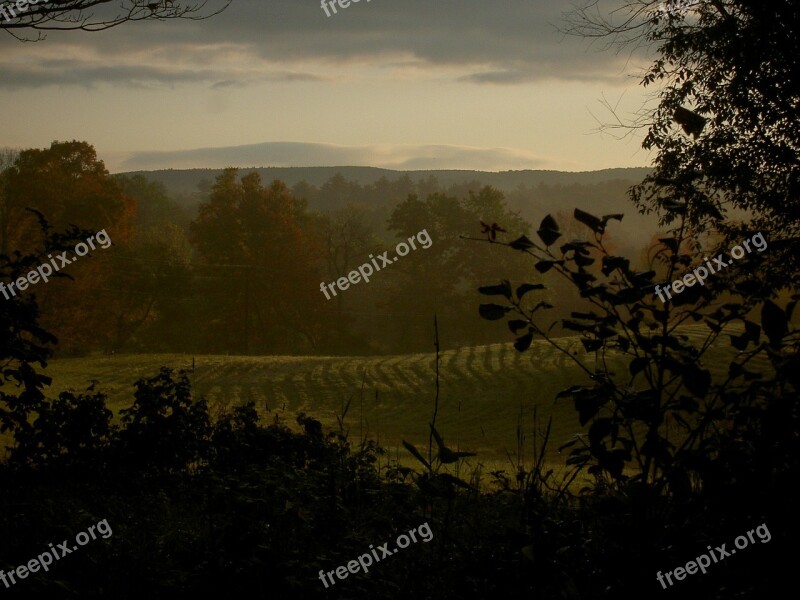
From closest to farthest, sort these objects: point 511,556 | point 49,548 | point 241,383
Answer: point 511,556 < point 49,548 < point 241,383

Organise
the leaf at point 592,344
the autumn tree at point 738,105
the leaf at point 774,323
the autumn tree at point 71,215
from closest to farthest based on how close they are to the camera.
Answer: the leaf at point 774,323 → the leaf at point 592,344 → the autumn tree at point 738,105 → the autumn tree at point 71,215

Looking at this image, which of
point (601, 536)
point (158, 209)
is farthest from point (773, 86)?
point (158, 209)

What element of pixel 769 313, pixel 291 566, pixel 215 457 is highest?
pixel 769 313

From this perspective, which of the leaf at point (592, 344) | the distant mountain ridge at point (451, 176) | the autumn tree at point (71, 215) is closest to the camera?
the leaf at point (592, 344)

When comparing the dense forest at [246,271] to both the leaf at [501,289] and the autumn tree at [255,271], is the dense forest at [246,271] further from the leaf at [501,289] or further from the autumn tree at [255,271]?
the leaf at [501,289]

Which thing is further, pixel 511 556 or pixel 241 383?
pixel 241 383

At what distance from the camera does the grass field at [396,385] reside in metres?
25.0

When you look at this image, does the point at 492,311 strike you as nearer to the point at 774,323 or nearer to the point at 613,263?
the point at 613,263

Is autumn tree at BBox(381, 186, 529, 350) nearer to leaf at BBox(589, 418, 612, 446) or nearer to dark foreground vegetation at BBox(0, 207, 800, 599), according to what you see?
dark foreground vegetation at BBox(0, 207, 800, 599)

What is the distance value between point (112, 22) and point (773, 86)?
1056cm

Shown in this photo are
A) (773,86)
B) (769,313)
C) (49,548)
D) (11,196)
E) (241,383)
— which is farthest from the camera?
(11,196)

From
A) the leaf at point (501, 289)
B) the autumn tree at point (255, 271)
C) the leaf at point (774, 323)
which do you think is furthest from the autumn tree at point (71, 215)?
the leaf at point (774, 323)

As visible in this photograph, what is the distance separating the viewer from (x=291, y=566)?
144 inches

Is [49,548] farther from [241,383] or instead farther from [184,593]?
[241,383]
